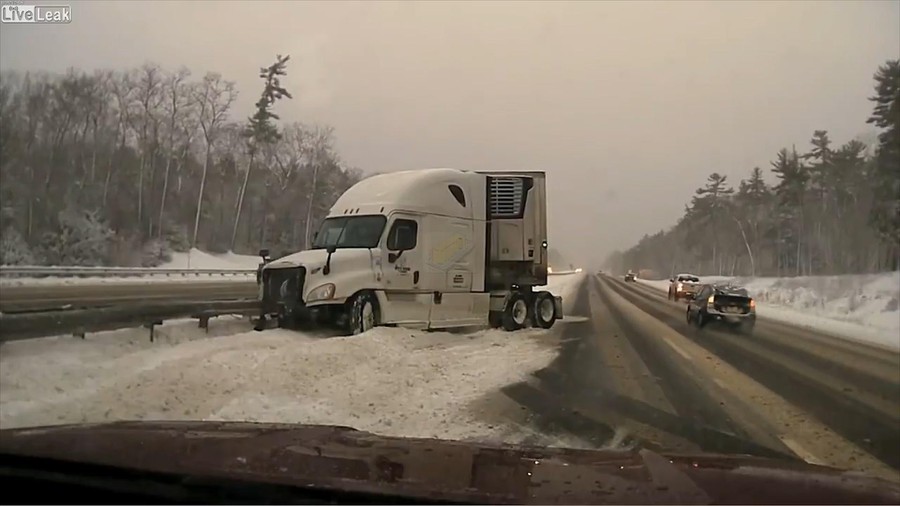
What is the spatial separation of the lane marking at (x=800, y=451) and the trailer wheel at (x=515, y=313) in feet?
33.1

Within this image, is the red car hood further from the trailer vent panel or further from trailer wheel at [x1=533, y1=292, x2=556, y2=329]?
trailer wheel at [x1=533, y1=292, x2=556, y2=329]

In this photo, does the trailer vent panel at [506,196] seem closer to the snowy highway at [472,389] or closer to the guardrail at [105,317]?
the snowy highway at [472,389]

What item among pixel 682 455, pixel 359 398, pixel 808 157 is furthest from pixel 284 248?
pixel 808 157

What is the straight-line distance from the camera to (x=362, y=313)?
581 inches

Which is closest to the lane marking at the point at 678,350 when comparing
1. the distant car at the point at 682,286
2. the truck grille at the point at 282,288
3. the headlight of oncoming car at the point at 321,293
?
the headlight of oncoming car at the point at 321,293

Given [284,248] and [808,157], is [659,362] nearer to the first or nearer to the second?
[284,248]

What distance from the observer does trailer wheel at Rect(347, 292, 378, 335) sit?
14469 millimetres

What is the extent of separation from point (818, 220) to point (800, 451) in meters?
25.0

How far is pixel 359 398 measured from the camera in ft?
31.6

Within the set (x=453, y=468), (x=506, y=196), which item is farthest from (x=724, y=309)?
(x=453, y=468)

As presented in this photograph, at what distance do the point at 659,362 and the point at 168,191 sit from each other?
11.8 meters

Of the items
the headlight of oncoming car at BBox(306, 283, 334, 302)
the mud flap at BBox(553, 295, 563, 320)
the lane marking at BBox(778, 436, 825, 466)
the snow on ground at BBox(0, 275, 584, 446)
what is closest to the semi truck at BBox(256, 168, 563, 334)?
the headlight of oncoming car at BBox(306, 283, 334, 302)

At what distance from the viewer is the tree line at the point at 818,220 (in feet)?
86.7

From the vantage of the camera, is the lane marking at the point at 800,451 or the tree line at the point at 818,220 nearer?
the lane marking at the point at 800,451
